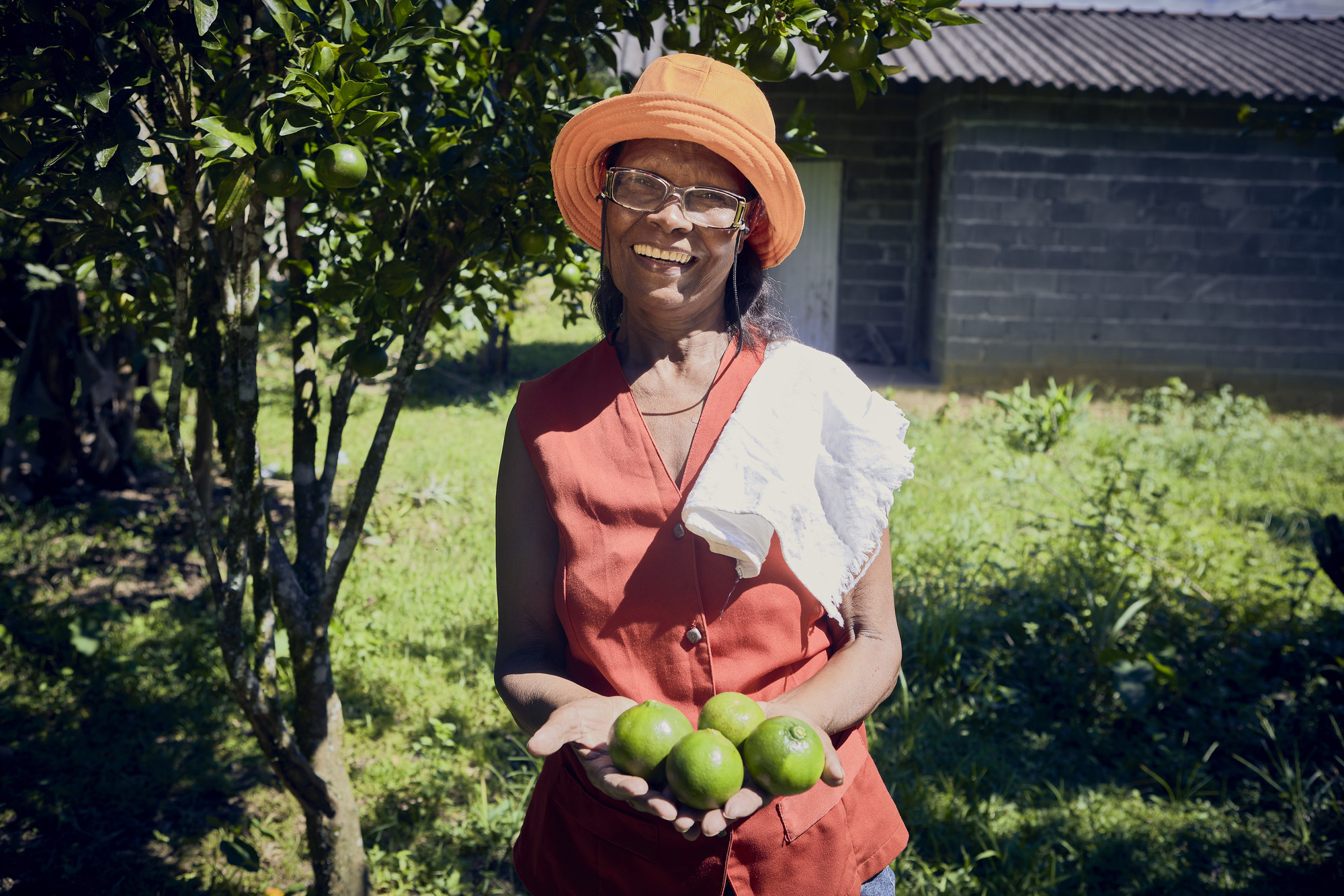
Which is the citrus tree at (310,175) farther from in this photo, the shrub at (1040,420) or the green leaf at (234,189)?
the shrub at (1040,420)

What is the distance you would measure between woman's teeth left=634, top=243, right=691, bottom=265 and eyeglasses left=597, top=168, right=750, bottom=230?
0.20ft

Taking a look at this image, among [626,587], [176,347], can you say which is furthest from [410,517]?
[626,587]

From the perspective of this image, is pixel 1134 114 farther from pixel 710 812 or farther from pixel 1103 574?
pixel 710 812

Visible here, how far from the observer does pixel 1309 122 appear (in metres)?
3.17

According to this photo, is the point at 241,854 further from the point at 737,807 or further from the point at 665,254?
the point at 665,254

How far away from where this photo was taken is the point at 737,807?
1334 mm

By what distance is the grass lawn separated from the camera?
2.91 m

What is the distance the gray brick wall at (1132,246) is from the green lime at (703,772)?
758 centimetres

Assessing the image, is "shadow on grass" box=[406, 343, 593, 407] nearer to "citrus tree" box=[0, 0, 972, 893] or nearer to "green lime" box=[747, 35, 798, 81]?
"citrus tree" box=[0, 0, 972, 893]

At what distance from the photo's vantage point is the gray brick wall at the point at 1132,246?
26.8ft

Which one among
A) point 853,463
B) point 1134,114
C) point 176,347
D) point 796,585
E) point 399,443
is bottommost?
point 399,443

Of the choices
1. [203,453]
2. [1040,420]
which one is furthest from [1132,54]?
[203,453]

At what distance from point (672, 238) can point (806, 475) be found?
1.61 ft

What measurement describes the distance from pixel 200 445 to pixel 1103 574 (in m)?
4.03
